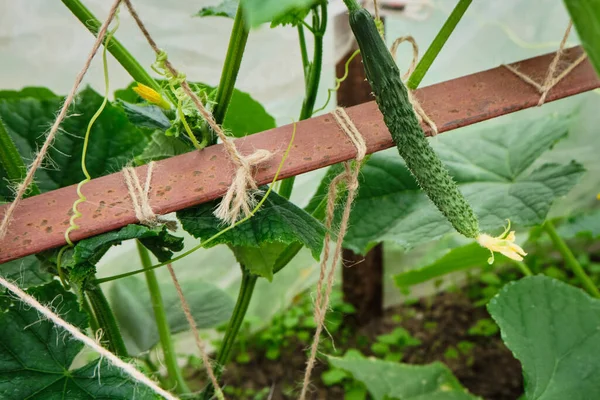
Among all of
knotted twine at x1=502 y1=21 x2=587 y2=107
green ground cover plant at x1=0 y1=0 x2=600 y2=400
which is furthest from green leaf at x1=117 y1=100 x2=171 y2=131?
knotted twine at x1=502 y1=21 x2=587 y2=107

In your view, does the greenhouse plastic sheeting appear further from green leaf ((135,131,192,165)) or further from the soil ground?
green leaf ((135,131,192,165))

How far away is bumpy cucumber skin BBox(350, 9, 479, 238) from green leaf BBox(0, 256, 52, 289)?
55 centimetres

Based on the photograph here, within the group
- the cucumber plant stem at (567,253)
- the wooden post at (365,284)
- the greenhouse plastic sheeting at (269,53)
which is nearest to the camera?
the cucumber plant stem at (567,253)

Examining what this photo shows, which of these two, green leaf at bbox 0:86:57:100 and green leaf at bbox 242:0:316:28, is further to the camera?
green leaf at bbox 0:86:57:100

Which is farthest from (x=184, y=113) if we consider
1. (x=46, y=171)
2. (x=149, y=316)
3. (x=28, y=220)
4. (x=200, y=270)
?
(x=200, y=270)

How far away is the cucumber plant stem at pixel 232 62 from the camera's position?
1.88 feet

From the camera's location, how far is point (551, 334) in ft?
3.18

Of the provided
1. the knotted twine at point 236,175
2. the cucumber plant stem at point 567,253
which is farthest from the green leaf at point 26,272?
the cucumber plant stem at point 567,253

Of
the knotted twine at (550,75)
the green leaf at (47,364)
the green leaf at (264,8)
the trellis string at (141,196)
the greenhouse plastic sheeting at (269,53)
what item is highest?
the greenhouse plastic sheeting at (269,53)

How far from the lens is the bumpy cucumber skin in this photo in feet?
1.92

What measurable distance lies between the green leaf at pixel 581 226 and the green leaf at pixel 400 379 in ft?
2.59

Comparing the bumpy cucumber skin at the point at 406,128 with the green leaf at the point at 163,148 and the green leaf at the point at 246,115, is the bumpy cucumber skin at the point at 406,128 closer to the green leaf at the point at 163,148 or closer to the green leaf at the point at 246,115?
the green leaf at the point at 163,148

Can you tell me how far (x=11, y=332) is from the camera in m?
0.71

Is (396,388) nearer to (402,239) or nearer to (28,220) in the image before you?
(402,239)
